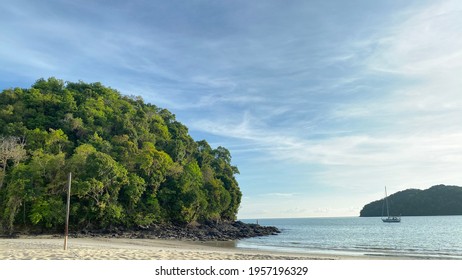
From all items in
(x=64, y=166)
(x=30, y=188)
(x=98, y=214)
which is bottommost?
(x=98, y=214)

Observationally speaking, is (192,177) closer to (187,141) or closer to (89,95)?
(187,141)

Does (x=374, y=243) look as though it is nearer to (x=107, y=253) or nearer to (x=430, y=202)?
(x=107, y=253)

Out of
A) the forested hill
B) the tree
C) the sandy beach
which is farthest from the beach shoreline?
the forested hill

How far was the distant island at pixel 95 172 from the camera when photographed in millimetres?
33812

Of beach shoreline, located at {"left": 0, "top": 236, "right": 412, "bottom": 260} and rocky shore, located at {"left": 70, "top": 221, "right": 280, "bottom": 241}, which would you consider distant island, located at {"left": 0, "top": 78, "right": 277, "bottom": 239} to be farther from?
beach shoreline, located at {"left": 0, "top": 236, "right": 412, "bottom": 260}

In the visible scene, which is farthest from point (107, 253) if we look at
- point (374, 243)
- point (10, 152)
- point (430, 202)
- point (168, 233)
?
point (430, 202)

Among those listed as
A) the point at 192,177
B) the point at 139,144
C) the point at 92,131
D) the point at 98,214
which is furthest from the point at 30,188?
the point at 192,177

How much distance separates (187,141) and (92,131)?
20.3 meters

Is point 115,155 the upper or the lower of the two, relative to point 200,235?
upper

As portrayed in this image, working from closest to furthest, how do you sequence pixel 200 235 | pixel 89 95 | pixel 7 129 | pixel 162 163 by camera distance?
pixel 7 129 → pixel 200 235 → pixel 162 163 → pixel 89 95

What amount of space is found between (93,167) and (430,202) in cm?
14811

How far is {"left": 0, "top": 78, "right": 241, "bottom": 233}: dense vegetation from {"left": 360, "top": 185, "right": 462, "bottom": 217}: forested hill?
362 feet
